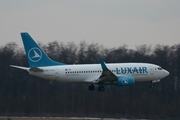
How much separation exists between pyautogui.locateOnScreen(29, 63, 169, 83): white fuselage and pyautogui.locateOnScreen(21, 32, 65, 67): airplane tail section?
4.04ft

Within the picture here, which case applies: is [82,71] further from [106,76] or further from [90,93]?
[90,93]

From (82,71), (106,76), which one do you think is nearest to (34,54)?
(82,71)

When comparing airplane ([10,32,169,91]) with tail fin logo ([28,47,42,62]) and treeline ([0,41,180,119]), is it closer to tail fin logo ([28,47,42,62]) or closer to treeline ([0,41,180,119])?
tail fin logo ([28,47,42,62])

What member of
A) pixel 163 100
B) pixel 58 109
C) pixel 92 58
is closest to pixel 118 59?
pixel 92 58

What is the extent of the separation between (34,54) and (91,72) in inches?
325

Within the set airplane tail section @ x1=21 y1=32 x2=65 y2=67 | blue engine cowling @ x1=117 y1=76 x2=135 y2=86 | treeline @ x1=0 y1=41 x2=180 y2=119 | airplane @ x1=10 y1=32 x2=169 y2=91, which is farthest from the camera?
treeline @ x1=0 y1=41 x2=180 y2=119

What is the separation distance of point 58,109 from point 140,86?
2050 centimetres

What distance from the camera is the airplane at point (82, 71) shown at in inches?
3150

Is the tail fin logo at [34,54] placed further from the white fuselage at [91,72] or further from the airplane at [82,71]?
the white fuselage at [91,72]

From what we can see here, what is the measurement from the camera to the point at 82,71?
266 feet

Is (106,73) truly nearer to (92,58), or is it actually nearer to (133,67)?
(133,67)

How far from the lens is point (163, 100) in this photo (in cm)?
11894

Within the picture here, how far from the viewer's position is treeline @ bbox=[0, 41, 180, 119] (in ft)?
359

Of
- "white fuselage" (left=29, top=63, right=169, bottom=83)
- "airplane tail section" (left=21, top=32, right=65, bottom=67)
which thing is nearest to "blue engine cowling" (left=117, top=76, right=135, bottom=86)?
"white fuselage" (left=29, top=63, right=169, bottom=83)
